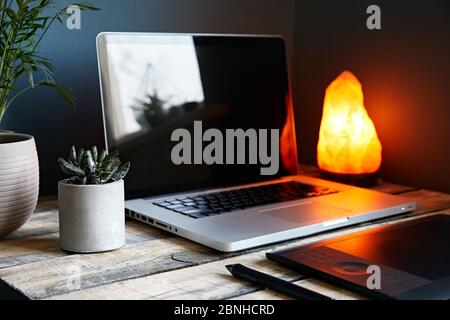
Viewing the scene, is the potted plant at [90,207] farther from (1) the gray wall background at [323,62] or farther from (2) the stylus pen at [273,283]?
(1) the gray wall background at [323,62]

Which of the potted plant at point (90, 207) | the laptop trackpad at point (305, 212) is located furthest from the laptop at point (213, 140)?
the potted plant at point (90, 207)

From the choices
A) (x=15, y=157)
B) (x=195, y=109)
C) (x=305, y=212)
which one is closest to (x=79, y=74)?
(x=195, y=109)

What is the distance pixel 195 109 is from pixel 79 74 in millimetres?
249

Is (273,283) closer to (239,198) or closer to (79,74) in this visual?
(239,198)

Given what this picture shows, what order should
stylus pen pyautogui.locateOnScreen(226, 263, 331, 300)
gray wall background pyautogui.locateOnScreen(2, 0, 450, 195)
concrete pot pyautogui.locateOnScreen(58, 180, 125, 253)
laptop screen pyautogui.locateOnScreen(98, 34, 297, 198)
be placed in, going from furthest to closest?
gray wall background pyautogui.locateOnScreen(2, 0, 450, 195), laptop screen pyautogui.locateOnScreen(98, 34, 297, 198), concrete pot pyautogui.locateOnScreen(58, 180, 125, 253), stylus pen pyautogui.locateOnScreen(226, 263, 331, 300)

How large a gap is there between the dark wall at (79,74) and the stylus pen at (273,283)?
0.57 meters

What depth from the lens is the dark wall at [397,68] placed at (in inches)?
53.2

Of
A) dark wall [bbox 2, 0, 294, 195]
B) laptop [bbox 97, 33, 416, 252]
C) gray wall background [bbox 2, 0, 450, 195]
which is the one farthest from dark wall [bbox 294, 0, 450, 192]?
dark wall [bbox 2, 0, 294, 195]

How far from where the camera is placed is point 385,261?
0.88m

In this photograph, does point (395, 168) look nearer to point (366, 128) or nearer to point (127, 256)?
point (366, 128)

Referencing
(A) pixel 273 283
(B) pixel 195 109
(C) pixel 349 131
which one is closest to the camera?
(A) pixel 273 283

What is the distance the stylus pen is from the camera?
77cm

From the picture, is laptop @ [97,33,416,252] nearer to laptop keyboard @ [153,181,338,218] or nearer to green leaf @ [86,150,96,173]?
laptop keyboard @ [153,181,338,218]
